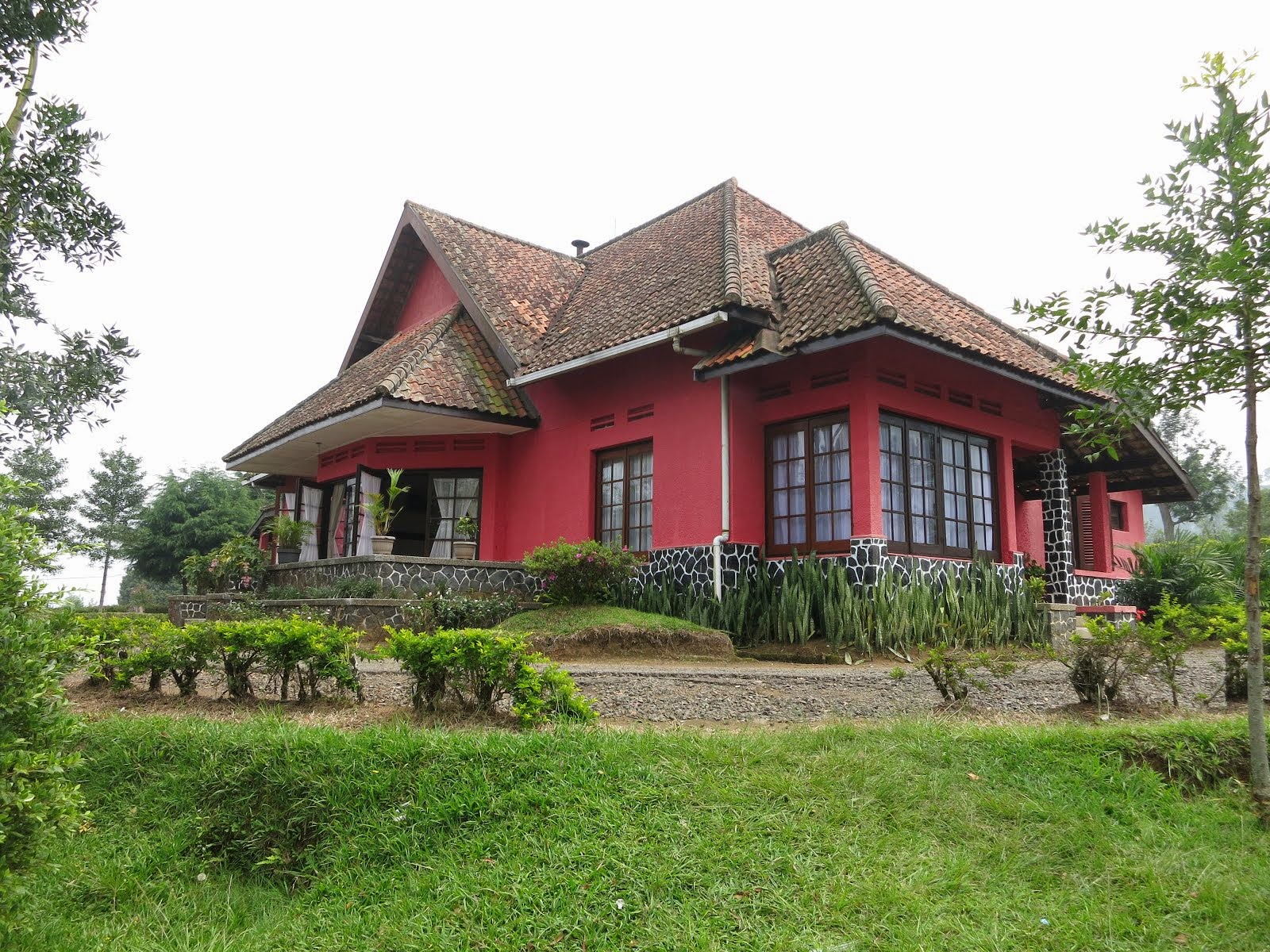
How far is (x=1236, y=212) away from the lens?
159 inches

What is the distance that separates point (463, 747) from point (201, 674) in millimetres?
4110

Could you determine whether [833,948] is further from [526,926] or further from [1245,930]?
[1245,930]

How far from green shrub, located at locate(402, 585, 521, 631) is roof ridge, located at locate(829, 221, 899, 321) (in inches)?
223

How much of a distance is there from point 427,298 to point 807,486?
921 centimetres

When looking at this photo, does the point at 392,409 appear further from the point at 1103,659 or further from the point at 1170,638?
the point at 1170,638

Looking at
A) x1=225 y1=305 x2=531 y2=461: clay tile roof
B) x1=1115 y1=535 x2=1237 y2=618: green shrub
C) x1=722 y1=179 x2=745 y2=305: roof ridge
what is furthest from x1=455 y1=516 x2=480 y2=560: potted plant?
x1=1115 y1=535 x2=1237 y2=618: green shrub

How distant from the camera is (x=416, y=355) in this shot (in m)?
13.3

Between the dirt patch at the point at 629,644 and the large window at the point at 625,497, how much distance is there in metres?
2.39

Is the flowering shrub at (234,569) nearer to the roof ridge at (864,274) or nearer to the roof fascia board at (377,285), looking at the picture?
the roof fascia board at (377,285)

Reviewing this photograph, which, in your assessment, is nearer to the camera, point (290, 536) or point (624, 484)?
point (624, 484)

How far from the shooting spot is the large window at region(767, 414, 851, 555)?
10328 millimetres

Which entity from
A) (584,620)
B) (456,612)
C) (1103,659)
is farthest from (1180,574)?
(456,612)

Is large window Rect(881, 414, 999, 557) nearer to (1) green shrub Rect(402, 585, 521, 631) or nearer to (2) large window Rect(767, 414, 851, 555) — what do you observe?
(2) large window Rect(767, 414, 851, 555)

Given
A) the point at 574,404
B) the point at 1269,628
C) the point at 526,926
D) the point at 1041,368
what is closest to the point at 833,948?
the point at 526,926
